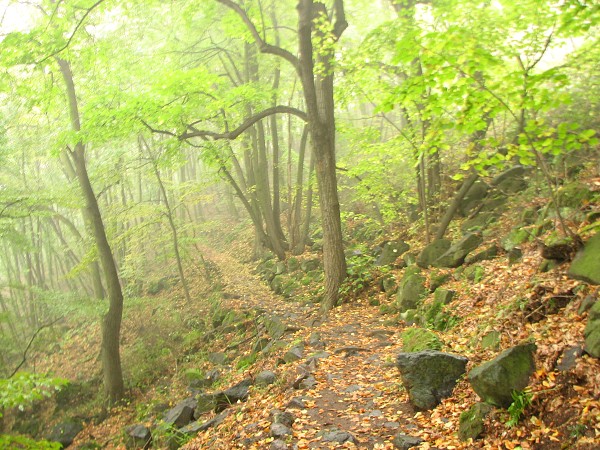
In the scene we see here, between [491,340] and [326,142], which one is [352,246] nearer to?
[326,142]

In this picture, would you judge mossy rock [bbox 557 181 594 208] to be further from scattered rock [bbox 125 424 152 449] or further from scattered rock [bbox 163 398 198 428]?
scattered rock [bbox 125 424 152 449]

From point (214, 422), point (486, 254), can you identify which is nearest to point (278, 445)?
point (214, 422)

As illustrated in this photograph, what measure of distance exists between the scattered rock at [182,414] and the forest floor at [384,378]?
41cm

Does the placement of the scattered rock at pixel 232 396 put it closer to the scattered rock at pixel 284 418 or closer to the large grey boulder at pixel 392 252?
the scattered rock at pixel 284 418

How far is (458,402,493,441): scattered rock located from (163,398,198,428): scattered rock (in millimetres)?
5398

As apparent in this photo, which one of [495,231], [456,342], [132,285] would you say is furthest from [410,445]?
[132,285]

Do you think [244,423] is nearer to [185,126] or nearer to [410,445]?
[410,445]

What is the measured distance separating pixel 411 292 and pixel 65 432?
9.54m

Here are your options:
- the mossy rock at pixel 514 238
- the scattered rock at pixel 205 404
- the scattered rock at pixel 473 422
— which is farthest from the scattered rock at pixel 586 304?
the scattered rock at pixel 205 404

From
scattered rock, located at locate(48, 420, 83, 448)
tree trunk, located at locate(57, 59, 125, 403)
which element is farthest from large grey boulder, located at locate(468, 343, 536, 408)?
scattered rock, located at locate(48, 420, 83, 448)

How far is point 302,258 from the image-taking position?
1495 cm

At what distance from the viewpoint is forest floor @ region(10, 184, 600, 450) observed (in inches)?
146

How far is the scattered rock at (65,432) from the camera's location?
1086 centimetres

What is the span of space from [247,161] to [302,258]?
16.1 feet
